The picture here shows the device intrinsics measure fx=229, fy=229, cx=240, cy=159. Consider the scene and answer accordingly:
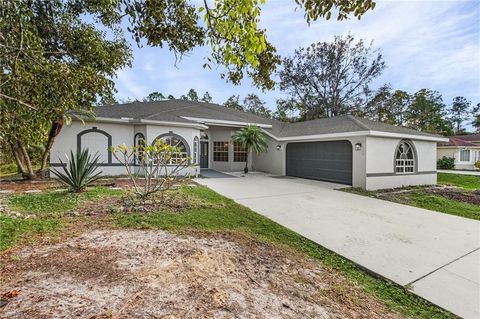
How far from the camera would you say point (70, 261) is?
2939mm

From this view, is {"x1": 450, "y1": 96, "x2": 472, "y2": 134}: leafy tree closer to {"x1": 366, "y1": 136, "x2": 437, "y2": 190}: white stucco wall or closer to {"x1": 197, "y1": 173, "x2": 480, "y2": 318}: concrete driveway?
{"x1": 366, "y1": 136, "x2": 437, "y2": 190}: white stucco wall

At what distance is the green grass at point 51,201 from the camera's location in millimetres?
5273

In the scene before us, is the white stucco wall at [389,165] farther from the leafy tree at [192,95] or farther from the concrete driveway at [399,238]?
the leafy tree at [192,95]

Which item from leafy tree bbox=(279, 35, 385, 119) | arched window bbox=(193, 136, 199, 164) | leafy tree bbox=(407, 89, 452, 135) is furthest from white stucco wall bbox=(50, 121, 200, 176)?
leafy tree bbox=(407, 89, 452, 135)

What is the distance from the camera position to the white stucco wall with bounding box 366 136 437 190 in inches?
388

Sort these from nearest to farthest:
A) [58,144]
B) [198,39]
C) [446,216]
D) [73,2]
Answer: [198,39], [446,216], [73,2], [58,144]

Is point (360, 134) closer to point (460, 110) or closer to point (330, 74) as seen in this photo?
point (330, 74)

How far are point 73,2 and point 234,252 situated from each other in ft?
31.3

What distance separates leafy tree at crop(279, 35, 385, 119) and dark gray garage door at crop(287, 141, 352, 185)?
49.4 feet

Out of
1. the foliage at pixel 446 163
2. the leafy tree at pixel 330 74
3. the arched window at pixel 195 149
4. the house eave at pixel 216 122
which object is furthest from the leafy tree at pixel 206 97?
the foliage at pixel 446 163

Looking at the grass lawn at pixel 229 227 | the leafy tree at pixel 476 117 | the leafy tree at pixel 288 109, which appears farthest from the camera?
the leafy tree at pixel 476 117

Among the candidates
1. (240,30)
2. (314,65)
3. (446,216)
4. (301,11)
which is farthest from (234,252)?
(314,65)

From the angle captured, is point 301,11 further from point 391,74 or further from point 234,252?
point 391,74

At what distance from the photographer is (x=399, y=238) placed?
4.46 meters
